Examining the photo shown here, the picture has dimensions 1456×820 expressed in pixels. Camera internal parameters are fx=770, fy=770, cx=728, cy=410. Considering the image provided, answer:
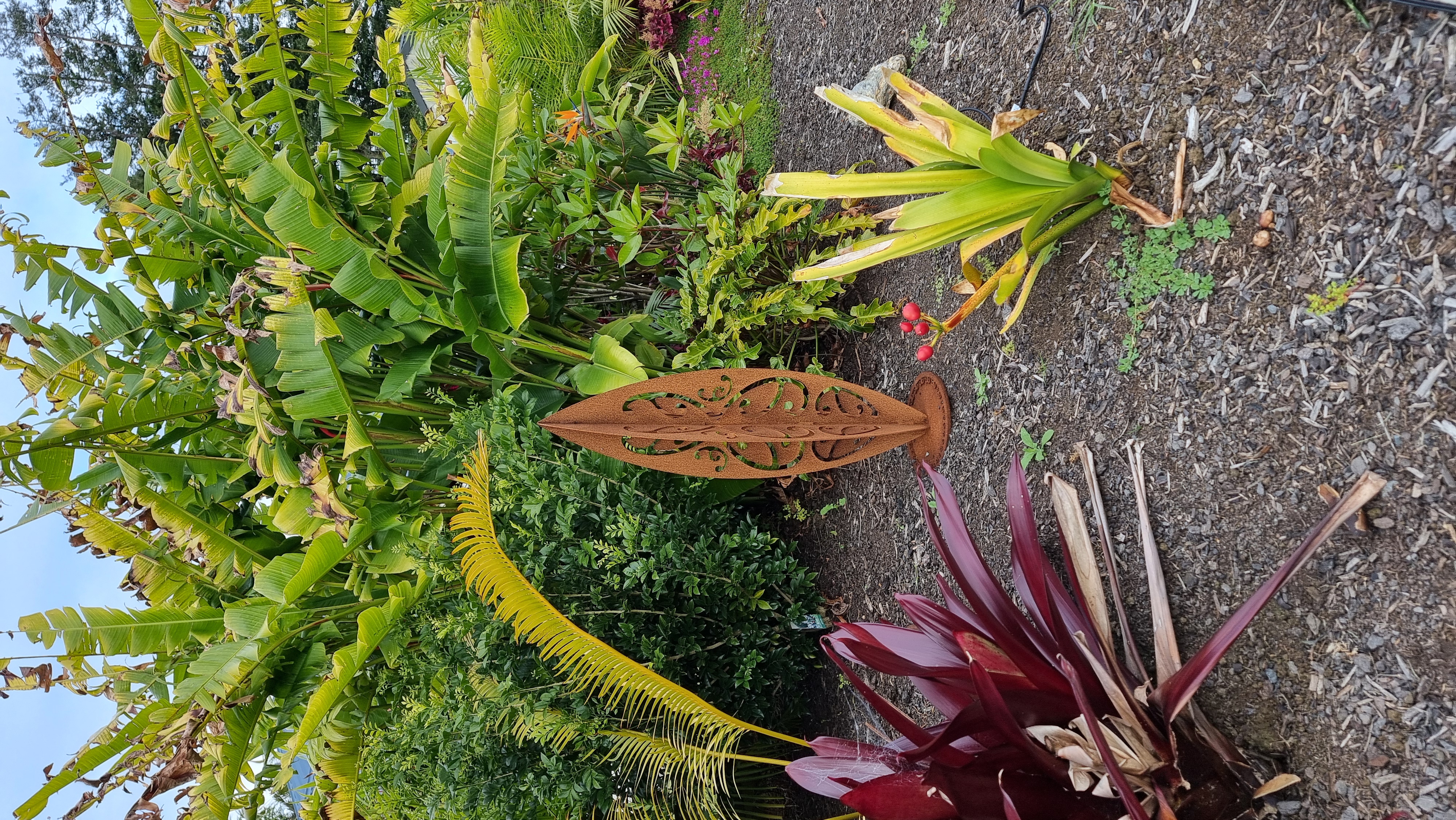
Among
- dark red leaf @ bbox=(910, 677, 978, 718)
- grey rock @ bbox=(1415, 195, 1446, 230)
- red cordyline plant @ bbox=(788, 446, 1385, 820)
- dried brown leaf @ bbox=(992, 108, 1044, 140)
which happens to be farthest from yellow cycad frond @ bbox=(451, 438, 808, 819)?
grey rock @ bbox=(1415, 195, 1446, 230)

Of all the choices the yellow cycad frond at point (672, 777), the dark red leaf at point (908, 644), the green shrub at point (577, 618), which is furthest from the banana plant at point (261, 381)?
the dark red leaf at point (908, 644)

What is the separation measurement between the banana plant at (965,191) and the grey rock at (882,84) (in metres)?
0.80

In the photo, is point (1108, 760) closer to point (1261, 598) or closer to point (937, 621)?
point (1261, 598)

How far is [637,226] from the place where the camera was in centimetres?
269

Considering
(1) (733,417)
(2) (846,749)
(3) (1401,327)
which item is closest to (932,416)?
(1) (733,417)

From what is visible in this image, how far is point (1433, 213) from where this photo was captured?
1212 mm

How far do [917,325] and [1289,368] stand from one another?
0.94 meters

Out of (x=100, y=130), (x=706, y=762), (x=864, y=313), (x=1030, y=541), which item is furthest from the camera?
(x=100, y=130)

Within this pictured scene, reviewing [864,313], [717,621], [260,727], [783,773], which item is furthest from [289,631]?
[864,313]

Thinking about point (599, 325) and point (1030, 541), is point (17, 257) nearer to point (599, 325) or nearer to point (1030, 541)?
point (599, 325)

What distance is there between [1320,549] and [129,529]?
383cm

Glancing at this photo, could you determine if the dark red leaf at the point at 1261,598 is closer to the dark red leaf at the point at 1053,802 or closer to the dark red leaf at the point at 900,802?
the dark red leaf at the point at 1053,802

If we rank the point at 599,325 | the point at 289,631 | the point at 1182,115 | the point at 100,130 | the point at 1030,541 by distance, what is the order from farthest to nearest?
1. the point at 100,130
2. the point at 599,325
3. the point at 289,631
4. the point at 1030,541
5. the point at 1182,115

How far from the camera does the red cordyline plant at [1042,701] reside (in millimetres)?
1397
